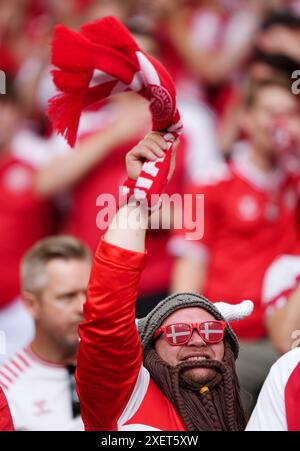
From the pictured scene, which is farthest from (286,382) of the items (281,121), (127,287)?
(281,121)

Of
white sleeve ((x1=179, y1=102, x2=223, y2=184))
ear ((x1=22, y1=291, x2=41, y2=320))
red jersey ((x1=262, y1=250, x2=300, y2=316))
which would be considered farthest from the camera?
white sleeve ((x1=179, y1=102, x2=223, y2=184))

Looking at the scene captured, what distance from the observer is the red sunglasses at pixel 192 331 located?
172 centimetres

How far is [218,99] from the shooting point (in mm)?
3938

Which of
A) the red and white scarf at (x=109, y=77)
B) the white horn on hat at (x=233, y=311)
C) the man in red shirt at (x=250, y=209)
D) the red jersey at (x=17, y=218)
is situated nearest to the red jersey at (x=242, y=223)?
the man in red shirt at (x=250, y=209)

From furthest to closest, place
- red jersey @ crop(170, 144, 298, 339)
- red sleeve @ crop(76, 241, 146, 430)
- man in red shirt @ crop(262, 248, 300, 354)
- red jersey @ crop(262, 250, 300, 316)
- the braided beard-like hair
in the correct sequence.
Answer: red jersey @ crop(170, 144, 298, 339)
red jersey @ crop(262, 250, 300, 316)
man in red shirt @ crop(262, 248, 300, 354)
the braided beard-like hair
red sleeve @ crop(76, 241, 146, 430)

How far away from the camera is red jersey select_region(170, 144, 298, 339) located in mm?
2947

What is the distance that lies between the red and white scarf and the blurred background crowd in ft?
2.23

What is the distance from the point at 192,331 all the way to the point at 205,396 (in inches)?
4.9

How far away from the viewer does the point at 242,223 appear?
3082 mm

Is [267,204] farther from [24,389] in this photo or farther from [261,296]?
[24,389]

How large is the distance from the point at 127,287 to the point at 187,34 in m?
2.61

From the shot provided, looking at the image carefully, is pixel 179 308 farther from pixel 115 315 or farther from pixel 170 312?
pixel 115 315

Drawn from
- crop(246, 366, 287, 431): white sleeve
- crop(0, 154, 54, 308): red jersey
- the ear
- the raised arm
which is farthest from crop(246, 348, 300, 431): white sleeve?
crop(0, 154, 54, 308): red jersey

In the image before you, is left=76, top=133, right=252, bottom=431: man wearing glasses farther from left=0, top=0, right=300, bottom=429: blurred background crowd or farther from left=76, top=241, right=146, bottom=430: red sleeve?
left=0, top=0, right=300, bottom=429: blurred background crowd
